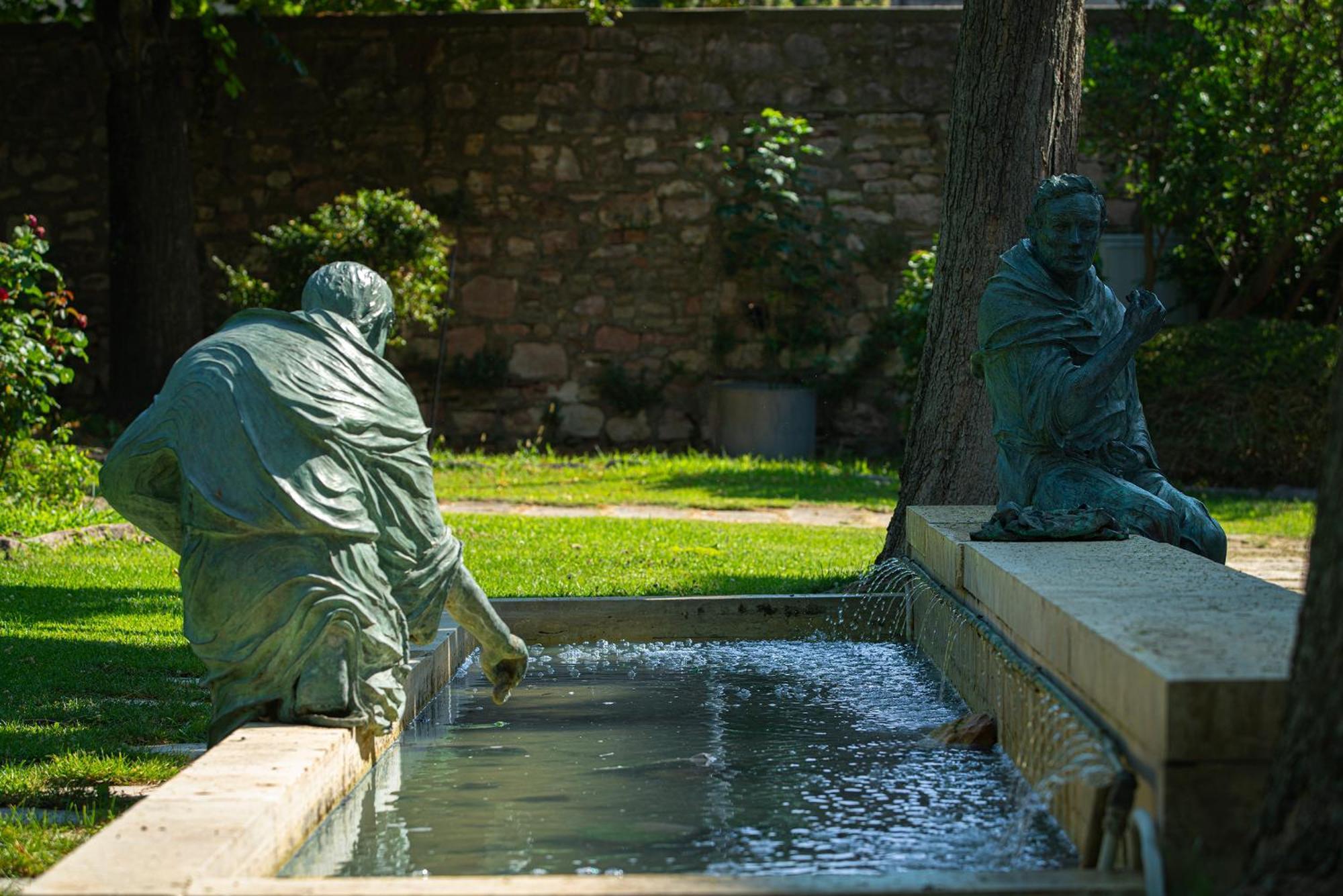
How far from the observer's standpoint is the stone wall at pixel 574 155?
15.5m

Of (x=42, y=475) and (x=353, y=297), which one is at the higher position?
(x=353, y=297)

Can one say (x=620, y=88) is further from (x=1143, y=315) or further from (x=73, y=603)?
(x=1143, y=315)

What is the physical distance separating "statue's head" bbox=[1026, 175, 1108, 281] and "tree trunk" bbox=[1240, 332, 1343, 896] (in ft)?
9.44

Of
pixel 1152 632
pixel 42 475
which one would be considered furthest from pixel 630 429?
pixel 1152 632

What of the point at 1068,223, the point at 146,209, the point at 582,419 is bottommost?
the point at 582,419

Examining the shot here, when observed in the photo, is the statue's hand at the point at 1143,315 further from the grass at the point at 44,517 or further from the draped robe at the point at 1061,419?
the grass at the point at 44,517

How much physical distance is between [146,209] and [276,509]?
10.9 metres

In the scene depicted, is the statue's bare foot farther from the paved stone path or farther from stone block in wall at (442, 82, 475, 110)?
stone block in wall at (442, 82, 475, 110)

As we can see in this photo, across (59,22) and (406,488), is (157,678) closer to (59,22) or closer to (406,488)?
(406,488)

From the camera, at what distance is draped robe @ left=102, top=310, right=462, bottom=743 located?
4.19 meters

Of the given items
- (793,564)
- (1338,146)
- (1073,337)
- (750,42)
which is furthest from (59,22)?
(1073,337)

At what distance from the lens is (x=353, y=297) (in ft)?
15.4

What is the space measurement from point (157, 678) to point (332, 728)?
2233 millimetres

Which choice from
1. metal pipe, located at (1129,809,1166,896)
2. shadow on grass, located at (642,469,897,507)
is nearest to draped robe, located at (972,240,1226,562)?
metal pipe, located at (1129,809,1166,896)
